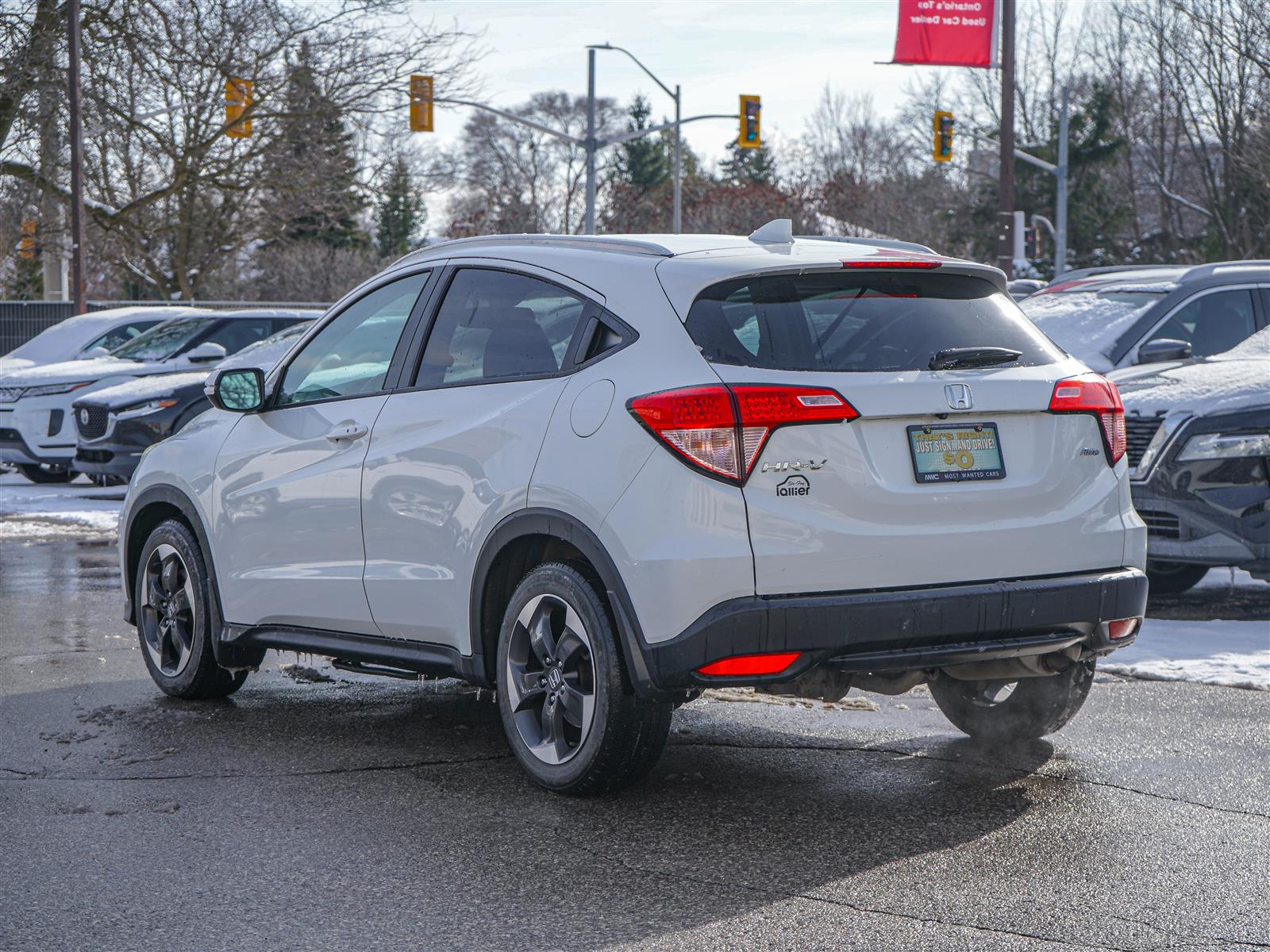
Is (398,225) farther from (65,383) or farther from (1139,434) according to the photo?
(1139,434)

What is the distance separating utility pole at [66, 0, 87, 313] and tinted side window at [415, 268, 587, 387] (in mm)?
22589

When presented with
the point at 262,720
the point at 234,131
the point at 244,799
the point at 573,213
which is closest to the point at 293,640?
the point at 262,720

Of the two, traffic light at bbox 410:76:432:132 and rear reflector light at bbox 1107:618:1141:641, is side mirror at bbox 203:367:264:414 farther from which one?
traffic light at bbox 410:76:432:132

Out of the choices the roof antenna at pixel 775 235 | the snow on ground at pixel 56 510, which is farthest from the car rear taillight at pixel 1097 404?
the snow on ground at pixel 56 510

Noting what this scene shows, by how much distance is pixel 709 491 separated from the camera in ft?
14.7

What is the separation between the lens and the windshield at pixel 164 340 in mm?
17141

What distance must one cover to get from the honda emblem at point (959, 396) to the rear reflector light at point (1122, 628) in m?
0.85

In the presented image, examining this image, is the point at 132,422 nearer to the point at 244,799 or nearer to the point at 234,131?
the point at 244,799

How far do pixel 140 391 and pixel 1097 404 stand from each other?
38.9 feet

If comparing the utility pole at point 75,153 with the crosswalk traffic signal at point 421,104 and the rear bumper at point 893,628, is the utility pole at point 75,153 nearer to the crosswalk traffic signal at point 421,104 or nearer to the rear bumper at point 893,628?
the crosswalk traffic signal at point 421,104

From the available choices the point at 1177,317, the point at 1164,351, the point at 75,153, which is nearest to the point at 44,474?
the point at 75,153

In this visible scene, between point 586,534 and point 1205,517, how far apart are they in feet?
16.4

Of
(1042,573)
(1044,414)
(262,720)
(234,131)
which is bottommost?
(262,720)

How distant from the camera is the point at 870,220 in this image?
2525 inches
